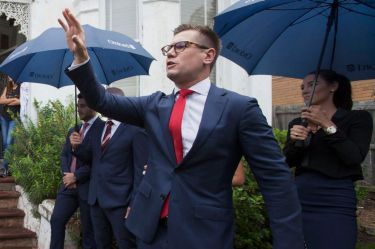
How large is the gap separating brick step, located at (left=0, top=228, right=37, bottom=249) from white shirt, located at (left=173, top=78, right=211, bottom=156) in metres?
4.88

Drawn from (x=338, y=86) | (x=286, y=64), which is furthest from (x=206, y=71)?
(x=286, y=64)

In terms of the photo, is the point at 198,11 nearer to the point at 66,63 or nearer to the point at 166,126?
the point at 66,63

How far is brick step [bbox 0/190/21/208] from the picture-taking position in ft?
24.0

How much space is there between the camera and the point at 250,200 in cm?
488

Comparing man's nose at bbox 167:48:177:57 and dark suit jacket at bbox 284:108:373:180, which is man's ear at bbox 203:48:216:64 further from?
dark suit jacket at bbox 284:108:373:180

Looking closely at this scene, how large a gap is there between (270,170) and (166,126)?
559 millimetres

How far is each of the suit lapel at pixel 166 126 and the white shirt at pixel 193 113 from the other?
0.06 metres

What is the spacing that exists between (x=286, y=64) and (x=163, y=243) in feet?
6.60

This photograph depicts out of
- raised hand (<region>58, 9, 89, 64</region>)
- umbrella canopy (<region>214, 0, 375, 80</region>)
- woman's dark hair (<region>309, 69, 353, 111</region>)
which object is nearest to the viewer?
raised hand (<region>58, 9, 89, 64</region>)

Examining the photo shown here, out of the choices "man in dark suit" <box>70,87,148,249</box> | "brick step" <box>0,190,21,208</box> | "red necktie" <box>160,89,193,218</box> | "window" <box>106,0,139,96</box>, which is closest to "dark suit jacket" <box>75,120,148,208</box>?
"man in dark suit" <box>70,87,148,249</box>

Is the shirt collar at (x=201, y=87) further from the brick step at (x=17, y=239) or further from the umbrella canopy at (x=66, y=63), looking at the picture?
the brick step at (x=17, y=239)

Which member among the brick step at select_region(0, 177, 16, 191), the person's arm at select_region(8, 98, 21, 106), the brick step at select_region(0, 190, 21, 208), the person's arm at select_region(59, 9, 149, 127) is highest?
the person's arm at select_region(59, 9, 149, 127)

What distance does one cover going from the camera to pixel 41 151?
7008mm

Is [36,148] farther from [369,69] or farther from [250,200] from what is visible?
[369,69]
